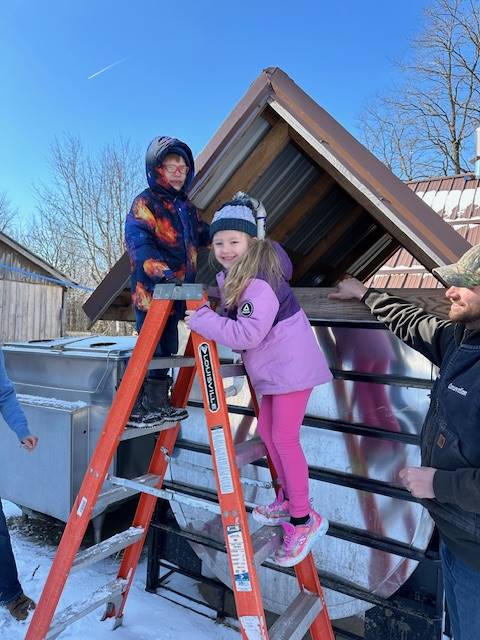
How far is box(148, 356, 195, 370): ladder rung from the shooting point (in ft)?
7.59

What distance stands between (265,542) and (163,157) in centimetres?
198

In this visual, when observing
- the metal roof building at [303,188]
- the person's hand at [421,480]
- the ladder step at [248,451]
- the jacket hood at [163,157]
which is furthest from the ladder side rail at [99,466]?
the person's hand at [421,480]

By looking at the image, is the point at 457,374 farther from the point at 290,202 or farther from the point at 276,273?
the point at 290,202

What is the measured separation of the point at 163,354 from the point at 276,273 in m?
0.93

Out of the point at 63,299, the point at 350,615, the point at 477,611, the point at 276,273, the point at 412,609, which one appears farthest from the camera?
the point at 63,299

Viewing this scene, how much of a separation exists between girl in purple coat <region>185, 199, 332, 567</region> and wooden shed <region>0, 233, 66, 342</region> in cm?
1460

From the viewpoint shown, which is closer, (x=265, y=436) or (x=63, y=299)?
(x=265, y=436)

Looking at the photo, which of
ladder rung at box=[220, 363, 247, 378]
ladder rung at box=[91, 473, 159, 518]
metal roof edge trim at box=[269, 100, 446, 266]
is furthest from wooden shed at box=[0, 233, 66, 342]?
metal roof edge trim at box=[269, 100, 446, 266]

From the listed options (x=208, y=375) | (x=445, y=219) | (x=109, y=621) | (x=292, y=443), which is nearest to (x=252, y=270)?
(x=208, y=375)

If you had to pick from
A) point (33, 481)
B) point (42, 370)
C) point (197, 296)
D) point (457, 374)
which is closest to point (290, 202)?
point (197, 296)

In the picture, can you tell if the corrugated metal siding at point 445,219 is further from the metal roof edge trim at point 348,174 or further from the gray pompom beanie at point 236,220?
the gray pompom beanie at point 236,220

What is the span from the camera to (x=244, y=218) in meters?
2.19

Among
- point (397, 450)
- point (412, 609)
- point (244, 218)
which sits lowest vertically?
point (412, 609)

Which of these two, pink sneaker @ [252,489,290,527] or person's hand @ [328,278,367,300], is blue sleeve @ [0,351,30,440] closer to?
pink sneaker @ [252,489,290,527]
